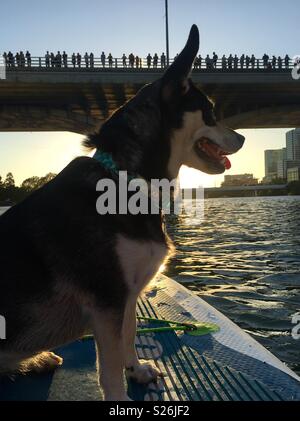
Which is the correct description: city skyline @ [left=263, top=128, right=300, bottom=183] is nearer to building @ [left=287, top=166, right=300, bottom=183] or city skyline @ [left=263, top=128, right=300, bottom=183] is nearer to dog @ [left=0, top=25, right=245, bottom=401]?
building @ [left=287, top=166, right=300, bottom=183]

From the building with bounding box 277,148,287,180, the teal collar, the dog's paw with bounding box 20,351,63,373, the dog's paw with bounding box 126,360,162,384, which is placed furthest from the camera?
the building with bounding box 277,148,287,180

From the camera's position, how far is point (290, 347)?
6.01m

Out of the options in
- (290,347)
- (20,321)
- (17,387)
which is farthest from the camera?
(290,347)

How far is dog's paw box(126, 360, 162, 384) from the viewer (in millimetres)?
3650

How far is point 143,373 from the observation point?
3672 millimetres

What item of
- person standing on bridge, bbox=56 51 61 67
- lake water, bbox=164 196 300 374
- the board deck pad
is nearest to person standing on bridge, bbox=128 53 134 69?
person standing on bridge, bbox=56 51 61 67

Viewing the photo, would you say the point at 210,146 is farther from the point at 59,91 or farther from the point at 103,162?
the point at 59,91

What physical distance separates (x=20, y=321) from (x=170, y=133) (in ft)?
5.92

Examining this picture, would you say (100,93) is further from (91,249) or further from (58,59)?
(91,249)

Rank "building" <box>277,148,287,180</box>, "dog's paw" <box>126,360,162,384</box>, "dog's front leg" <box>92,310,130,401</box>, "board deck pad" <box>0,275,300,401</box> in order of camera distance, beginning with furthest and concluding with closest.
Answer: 1. "building" <box>277,148,287,180</box>
2. "dog's paw" <box>126,360,162,384</box>
3. "board deck pad" <box>0,275,300,401</box>
4. "dog's front leg" <box>92,310,130,401</box>

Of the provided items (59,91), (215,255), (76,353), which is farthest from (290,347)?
(59,91)

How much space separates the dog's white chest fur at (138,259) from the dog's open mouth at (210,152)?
3.25 feet

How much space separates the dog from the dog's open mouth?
0.36m

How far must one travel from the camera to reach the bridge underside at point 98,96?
141ft
